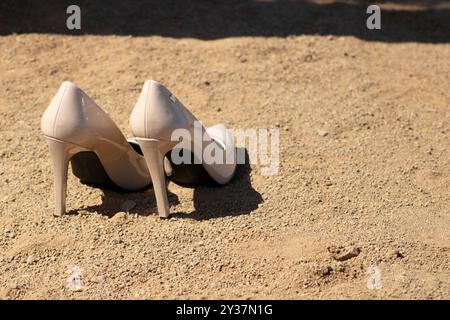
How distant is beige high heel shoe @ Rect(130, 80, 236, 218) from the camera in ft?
11.9

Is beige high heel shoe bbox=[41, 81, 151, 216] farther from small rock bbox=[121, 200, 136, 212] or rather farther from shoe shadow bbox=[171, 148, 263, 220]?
shoe shadow bbox=[171, 148, 263, 220]

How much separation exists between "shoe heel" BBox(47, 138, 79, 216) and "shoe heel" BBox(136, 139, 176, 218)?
1.13 ft

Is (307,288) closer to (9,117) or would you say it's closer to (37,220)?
(37,220)

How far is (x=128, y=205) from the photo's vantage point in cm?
396

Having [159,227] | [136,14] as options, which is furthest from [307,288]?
[136,14]

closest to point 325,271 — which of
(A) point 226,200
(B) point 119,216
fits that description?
(A) point 226,200

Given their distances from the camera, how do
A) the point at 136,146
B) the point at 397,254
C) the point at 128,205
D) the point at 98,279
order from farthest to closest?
the point at 136,146, the point at 128,205, the point at 397,254, the point at 98,279

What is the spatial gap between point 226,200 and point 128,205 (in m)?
0.51

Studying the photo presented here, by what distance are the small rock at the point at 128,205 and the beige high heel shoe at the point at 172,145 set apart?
0.20m

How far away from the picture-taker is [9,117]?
15.7 ft

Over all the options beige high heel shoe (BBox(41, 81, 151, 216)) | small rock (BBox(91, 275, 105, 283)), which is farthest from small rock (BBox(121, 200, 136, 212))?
small rock (BBox(91, 275, 105, 283))

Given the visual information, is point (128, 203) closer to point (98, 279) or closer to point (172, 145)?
point (172, 145)

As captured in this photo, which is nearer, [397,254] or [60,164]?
[397,254]

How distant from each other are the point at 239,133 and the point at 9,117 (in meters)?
Result: 1.44
